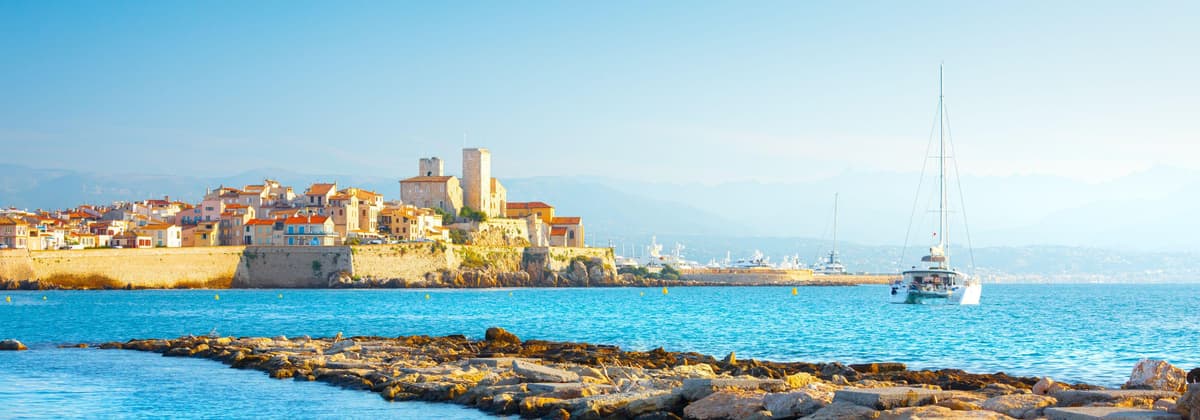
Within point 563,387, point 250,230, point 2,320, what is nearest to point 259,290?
point 250,230

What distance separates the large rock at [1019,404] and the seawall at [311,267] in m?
63.4

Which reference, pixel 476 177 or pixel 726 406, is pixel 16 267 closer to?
pixel 476 177

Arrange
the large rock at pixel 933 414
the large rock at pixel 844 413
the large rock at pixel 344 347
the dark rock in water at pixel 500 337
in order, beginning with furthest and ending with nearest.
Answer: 1. the dark rock in water at pixel 500 337
2. the large rock at pixel 344 347
3. the large rock at pixel 844 413
4. the large rock at pixel 933 414

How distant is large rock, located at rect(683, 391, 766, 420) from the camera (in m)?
12.4

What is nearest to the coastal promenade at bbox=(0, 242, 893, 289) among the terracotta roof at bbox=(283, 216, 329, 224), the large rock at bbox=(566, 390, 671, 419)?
the terracotta roof at bbox=(283, 216, 329, 224)

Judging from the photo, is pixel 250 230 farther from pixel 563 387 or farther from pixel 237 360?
pixel 563 387

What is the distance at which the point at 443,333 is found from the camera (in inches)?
1288

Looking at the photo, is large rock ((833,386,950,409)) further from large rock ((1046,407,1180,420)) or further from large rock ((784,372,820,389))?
large rock ((784,372,820,389))

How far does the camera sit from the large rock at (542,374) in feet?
52.4

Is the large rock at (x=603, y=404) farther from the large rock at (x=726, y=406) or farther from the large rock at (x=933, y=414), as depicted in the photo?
the large rock at (x=933, y=414)

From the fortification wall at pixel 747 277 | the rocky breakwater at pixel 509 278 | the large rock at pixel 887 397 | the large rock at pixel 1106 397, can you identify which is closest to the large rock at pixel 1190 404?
the large rock at pixel 1106 397

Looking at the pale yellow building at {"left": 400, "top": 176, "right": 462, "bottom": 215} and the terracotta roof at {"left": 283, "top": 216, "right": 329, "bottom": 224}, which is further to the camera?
the pale yellow building at {"left": 400, "top": 176, "right": 462, "bottom": 215}

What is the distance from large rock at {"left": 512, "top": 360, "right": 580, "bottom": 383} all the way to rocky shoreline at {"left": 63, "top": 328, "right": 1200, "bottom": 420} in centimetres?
2

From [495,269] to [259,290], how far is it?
69.8 feet
